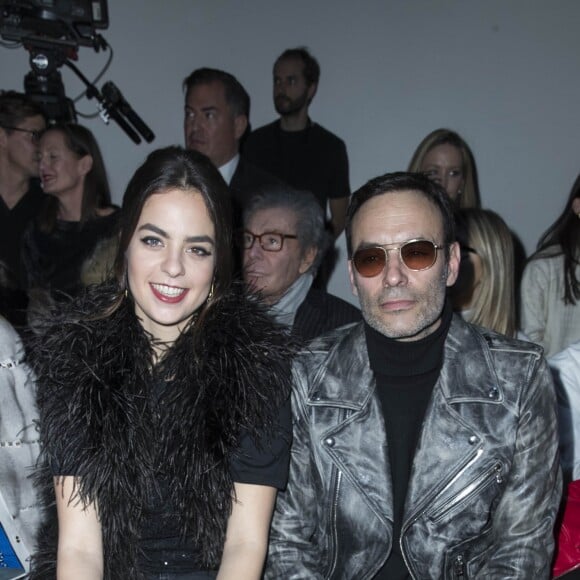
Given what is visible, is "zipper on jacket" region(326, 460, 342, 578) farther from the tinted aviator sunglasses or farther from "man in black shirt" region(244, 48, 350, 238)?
"man in black shirt" region(244, 48, 350, 238)

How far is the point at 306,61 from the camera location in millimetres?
5211

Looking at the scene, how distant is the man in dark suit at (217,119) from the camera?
4.50 metres

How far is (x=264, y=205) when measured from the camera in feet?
11.5

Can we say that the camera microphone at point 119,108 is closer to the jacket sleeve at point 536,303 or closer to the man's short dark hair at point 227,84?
the man's short dark hair at point 227,84

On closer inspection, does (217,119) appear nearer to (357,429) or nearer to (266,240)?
(266,240)

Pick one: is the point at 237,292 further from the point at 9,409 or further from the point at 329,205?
the point at 329,205

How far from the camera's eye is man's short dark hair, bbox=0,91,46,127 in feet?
15.3

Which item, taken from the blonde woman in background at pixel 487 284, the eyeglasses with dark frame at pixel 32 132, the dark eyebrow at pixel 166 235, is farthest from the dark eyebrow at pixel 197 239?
the eyeglasses with dark frame at pixel 32 132

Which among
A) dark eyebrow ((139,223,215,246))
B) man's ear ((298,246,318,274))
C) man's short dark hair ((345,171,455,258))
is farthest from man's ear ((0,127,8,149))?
man's short dark hair ((345,171,455,258))

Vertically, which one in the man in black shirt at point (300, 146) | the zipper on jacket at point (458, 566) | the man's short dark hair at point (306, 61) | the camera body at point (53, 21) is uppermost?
the camera body at point (53, 21)

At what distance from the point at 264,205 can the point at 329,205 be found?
170 centimetres

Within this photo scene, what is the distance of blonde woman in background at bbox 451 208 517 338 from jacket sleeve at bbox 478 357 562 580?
43.4 inches

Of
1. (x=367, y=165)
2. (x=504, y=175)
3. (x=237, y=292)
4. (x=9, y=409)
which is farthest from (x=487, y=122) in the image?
(x=9, y=409)

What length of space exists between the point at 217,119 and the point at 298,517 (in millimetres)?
2779
